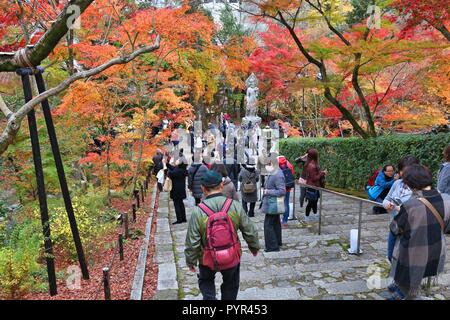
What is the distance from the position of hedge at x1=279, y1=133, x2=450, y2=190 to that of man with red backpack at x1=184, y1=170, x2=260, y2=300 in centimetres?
696

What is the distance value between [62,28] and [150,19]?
5.31 m

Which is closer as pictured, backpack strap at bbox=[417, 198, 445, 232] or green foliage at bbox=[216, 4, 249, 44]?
backpack strap at bbox=[417, 198, 445, 232]

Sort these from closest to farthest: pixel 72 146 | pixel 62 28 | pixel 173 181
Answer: pixel 62 28 < pixel 173 181 < pixel 72 146

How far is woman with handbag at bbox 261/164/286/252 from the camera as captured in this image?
5.91m

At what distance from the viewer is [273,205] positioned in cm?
591

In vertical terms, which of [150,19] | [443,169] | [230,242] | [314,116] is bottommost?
[230,242]

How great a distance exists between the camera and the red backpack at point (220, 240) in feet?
11.1

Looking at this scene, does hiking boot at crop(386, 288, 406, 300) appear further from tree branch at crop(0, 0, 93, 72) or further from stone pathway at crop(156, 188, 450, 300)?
tree branch at crop(0, 0, 93, 72)

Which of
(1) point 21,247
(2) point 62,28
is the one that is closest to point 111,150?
(1) point 21,247

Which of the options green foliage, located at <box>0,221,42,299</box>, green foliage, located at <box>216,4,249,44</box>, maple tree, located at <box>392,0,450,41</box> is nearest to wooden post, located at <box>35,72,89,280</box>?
green foliage, located at <box>0,221,42,299</box>

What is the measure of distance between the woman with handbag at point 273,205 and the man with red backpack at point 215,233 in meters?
2.33

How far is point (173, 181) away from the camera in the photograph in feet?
26.8

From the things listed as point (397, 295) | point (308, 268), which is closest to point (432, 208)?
point (397, 295)
